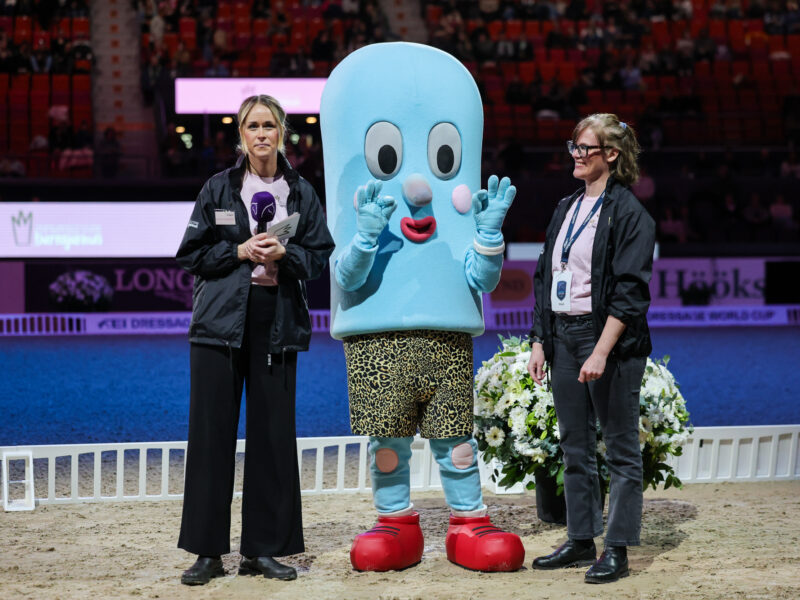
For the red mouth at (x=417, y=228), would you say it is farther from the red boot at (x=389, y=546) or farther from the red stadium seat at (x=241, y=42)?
the red stadium seat at (x=241, y=42)

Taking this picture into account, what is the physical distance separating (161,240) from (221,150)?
78.9 inches

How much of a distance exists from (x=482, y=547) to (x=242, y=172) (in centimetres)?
171

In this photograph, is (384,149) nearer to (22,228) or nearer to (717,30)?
(22,228)

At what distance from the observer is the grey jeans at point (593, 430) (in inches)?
151

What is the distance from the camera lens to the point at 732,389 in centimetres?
914

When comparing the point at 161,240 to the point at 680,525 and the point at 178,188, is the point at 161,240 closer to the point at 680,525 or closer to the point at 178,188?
the point at 178,188

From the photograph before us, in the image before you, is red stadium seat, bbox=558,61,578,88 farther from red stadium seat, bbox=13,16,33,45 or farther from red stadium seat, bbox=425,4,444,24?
red stadium seat, bbox=13,16,33,45

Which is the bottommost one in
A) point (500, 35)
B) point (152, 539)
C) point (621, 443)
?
point (152, 539)

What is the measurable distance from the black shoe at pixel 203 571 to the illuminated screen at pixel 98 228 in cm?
1022

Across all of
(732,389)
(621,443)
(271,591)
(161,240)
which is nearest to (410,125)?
(621,443)

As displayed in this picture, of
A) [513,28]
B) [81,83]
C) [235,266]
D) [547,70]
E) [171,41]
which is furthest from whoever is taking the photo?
[513,28]

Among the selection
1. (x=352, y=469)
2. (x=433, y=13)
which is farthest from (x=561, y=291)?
(x=433, y=13)

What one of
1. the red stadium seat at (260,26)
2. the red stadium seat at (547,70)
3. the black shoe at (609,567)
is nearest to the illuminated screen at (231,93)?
the red stadium seat at (260,26)

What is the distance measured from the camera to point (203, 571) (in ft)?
12.5
